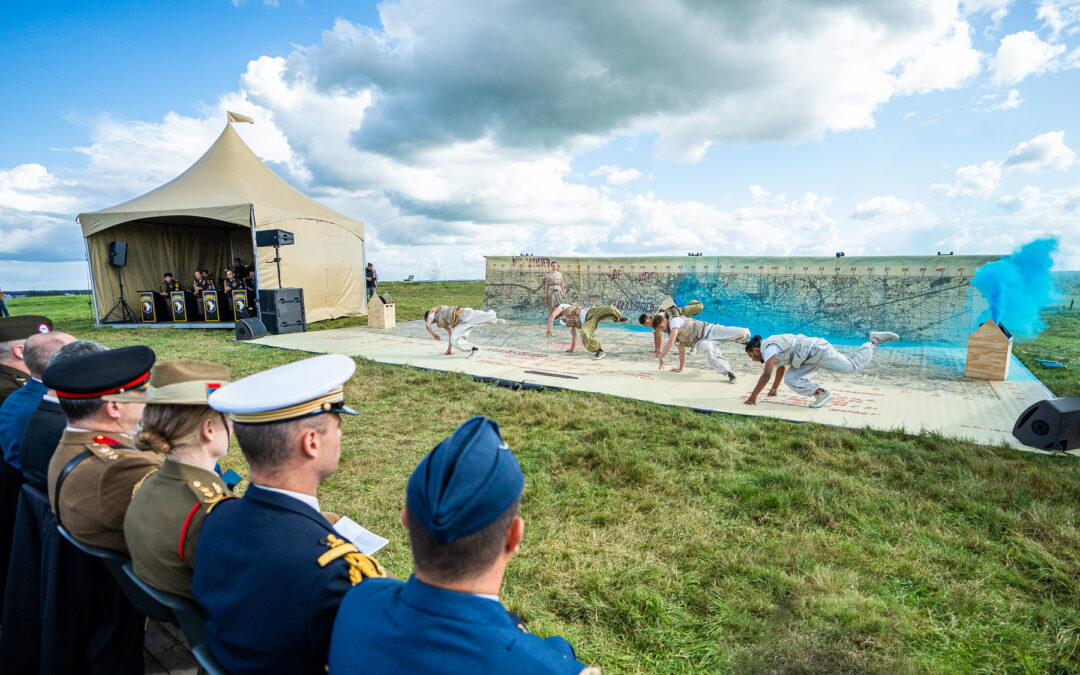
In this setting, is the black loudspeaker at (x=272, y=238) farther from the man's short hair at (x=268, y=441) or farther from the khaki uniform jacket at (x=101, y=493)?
the man's short hair at (x=268, y=441)

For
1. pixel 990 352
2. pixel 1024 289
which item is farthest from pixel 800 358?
pixel 1024 289

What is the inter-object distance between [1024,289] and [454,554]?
1094 centimetres

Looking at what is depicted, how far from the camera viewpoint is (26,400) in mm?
2674

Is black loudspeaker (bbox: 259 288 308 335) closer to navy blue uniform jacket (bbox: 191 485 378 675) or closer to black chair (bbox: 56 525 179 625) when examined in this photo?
black chair (bbox: 56 525 179 625)

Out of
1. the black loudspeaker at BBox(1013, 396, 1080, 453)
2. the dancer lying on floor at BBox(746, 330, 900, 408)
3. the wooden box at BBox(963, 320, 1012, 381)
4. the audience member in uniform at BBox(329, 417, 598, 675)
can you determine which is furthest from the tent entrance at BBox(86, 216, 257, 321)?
the wooden box at BBox(963, 320, 1012, 381)

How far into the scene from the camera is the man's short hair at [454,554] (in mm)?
1012

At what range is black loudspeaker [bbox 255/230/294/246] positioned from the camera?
1243 centimetres

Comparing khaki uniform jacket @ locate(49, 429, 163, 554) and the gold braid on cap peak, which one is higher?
the gold braid on cap peak

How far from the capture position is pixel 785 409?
6164mm

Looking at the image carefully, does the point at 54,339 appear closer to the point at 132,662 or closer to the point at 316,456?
the point at 132,662

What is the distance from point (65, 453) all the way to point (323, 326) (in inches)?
533

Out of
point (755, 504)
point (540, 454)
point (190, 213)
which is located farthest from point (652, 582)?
point (190, 213)

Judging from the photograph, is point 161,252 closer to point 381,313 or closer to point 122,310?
point 122,310

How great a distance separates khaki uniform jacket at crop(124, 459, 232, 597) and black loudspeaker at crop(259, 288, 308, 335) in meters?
12.3
